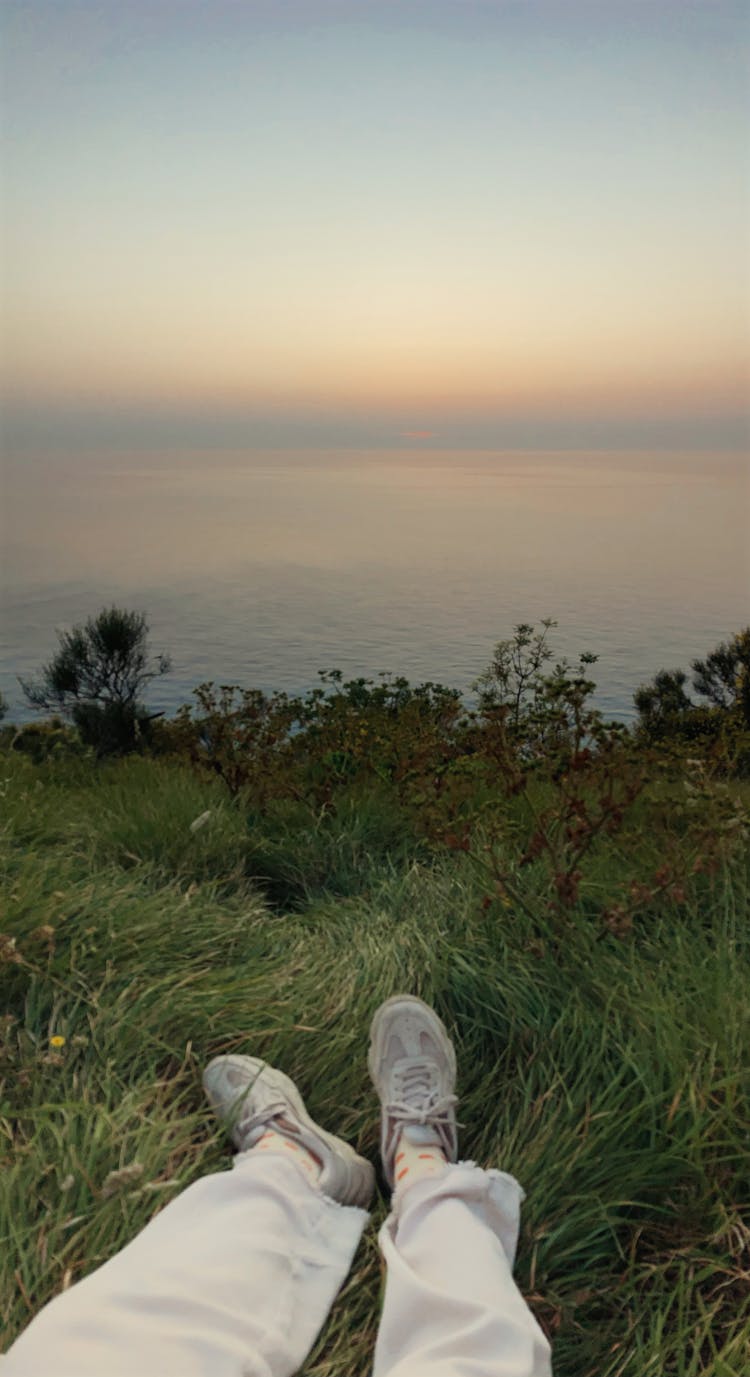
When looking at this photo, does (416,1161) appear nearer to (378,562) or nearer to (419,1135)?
(419,1135)

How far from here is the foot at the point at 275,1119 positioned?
161cm

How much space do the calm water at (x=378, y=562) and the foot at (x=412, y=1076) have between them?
1544mm

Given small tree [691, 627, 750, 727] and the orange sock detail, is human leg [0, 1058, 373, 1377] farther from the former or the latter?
small tree [691, 627, 750, 727]

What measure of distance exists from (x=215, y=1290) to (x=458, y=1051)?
92 cm

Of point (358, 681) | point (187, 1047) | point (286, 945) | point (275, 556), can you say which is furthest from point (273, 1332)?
point (275, 556)

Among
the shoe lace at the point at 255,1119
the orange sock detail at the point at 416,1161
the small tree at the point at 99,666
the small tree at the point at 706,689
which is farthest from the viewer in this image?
the small tree at the point at 99,666

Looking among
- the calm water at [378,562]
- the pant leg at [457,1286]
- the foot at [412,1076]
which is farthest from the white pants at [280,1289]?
the calm water at [378,562]

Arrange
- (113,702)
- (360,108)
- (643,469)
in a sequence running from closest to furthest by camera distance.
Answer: (360,108), (113,702), (643,469)

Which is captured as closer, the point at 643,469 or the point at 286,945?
the point at 286,945

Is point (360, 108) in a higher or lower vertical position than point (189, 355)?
higher

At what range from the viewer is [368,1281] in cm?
146

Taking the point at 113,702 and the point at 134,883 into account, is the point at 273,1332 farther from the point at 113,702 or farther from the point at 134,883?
the point at 113,702

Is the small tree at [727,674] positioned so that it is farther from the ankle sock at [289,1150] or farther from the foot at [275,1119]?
the ankle sock at [289,1150]

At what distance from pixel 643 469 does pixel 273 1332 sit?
78.4 feet
